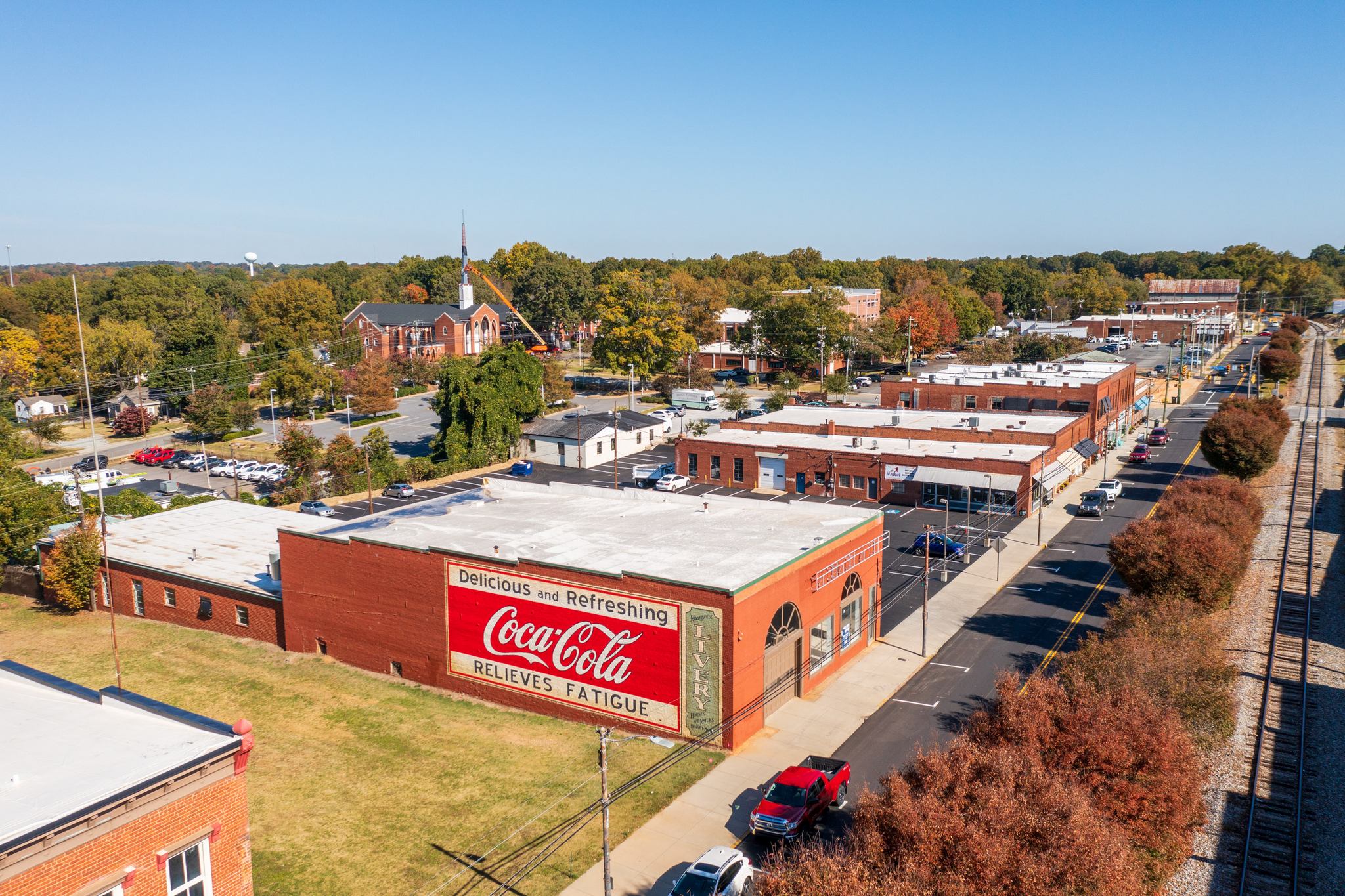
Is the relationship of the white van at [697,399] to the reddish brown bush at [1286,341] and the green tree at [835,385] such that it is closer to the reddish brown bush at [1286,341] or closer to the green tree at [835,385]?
the green tree at [835,385]

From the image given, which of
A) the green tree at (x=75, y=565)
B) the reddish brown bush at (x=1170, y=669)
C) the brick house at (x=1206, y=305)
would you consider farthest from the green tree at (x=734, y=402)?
the brick house at (x=1206, y=305)

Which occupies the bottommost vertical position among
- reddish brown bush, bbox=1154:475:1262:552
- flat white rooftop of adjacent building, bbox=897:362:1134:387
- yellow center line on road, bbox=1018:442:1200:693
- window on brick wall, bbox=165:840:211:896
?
yellow center line on road, bbox=1018:442:1200:693

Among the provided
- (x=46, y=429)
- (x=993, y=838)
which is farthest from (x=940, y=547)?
(x=46, y=429)

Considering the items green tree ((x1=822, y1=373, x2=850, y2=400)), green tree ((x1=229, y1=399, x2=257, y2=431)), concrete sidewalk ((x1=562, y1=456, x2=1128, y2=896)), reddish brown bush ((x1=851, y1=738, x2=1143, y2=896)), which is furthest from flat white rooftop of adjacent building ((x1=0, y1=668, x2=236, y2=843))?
green tree ((x1=822, y1=373, x2=850, y2=400))

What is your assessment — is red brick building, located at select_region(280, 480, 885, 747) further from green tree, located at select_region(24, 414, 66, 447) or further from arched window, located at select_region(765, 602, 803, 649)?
green tree, located at select_region(24, 414, 66, 447)

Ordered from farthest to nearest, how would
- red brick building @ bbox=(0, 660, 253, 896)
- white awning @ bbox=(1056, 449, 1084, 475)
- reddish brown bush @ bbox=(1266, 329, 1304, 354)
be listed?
reddish brown bush @ bbox=(1266, 329, 1304, 354)
white awning @ bbox=(1056, 449, 1084, 475)
red brick building @ bbox=(0, 660, 253, 896)

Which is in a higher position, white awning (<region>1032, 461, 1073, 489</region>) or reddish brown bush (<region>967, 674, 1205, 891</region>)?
reddish brown bush (<region>967, 674, 1205, 891</region>)

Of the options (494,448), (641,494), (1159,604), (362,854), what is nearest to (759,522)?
(641,494)

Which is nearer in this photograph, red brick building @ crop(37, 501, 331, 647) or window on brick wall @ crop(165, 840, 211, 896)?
window on brick wall @ crop(165, 840, 211, 896)
